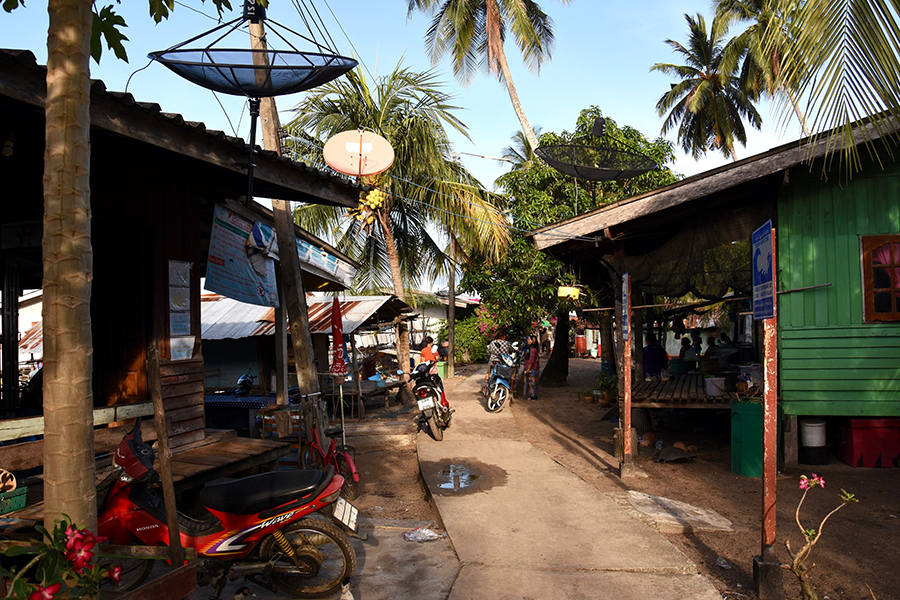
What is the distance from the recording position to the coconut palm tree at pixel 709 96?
28.5 metres

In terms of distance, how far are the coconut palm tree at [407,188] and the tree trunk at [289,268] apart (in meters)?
8.60

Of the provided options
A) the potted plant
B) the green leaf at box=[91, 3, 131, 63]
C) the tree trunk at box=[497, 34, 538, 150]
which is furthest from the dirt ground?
the tree trunk at box=[497, 34, 538, 150]

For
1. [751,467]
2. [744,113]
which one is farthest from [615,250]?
[744,113]

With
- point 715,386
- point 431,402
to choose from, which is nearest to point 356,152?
point 431,402

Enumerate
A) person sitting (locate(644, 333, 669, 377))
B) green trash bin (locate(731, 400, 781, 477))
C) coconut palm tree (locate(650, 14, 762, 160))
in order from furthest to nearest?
1. coconut palm tree (locate(650, 14, 762, 160))
2. person sitting (locate(644, 333, 669, 377))
3. green trash bin (locate(731, 400, 781, 477))

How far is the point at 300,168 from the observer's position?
6109 millimetres

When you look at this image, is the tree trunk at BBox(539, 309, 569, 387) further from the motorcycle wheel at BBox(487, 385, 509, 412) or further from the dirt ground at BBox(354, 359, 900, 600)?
the dirt ground at BBox(354, 359, 900, 600)

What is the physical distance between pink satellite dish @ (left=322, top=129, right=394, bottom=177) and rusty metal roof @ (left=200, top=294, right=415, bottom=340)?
5.70 metres

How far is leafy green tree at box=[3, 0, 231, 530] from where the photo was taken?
2.31 metres

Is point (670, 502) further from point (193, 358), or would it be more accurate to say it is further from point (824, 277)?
point (193, 358)

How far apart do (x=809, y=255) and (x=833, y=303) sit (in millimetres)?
672

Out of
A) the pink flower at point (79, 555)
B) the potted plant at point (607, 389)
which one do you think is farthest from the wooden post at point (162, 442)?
the potted plant at point (607, 389)

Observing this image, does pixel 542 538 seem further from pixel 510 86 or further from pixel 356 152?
pixel 510 86

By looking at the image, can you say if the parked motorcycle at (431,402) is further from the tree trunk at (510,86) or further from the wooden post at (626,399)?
the tree trunk at (510,86)
